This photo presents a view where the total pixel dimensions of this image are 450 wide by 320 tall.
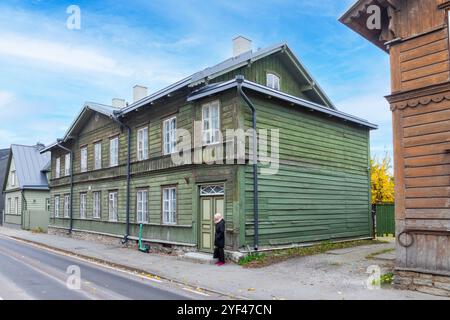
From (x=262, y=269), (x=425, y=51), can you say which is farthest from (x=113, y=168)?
(x=425, y=51)

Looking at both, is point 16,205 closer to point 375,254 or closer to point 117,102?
point 117,102

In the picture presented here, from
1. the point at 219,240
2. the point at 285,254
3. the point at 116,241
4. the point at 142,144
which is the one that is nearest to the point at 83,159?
the point at 116,241

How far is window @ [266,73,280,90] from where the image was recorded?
17236 millimetres

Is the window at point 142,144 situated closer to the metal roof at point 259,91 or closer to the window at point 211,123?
the metal roof at point 259,91

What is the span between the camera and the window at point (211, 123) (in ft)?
47.9

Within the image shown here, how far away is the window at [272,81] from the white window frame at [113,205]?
9.30 meters

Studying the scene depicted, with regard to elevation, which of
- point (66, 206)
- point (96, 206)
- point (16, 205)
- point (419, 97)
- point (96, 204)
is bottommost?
point (16, 205)

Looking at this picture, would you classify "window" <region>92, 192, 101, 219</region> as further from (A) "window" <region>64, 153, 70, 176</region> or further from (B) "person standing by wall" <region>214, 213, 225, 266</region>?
(B) "person standing by wall" <region>214, 213, 225, 266</region>

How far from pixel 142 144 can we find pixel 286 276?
1020 centimetres

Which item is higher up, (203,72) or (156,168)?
(203,72)

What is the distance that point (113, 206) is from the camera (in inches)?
834
